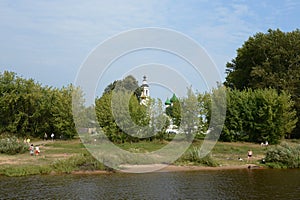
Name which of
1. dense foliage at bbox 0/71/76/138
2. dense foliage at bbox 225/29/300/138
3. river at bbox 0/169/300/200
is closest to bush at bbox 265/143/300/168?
river at bbox 0/169/300/200

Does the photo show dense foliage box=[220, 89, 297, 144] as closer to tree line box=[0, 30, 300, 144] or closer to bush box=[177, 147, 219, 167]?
tree line box=[0, 30, 300, 144]

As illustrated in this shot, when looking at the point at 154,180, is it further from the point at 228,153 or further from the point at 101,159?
the point at 228,153

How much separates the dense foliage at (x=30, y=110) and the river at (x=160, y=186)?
3010cm

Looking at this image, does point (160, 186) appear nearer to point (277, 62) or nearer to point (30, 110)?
point (30, 110)

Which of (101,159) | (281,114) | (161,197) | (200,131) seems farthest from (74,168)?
(281,114)

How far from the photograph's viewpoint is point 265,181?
28562 millimetres

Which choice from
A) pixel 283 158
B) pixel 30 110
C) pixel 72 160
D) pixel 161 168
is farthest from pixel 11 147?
pixel 283 158

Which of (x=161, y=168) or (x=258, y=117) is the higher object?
(x=258, y=117)

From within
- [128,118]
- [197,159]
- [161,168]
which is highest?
[128,118]

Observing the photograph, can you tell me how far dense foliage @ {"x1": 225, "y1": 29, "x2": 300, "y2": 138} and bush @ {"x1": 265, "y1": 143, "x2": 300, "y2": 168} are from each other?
78.6 feet

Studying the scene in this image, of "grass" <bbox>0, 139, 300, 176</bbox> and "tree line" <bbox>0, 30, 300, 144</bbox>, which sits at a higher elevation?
"tree line" <bbox>0, 30, 300, 144</bbox>

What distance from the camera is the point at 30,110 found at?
203ft

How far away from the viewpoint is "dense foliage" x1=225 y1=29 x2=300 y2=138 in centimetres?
6159

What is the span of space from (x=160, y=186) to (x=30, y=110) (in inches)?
1625
